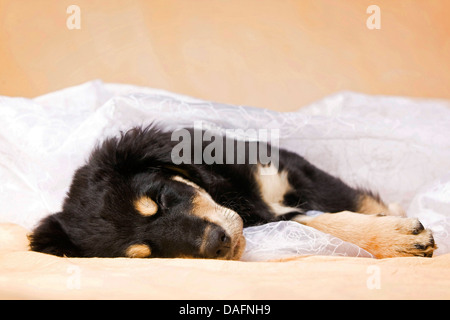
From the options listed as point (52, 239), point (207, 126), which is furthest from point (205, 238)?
point (207, 126)

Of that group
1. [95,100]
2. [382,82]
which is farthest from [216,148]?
[382,82]

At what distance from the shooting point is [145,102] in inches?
89.3

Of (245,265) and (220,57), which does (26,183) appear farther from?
(220,57)

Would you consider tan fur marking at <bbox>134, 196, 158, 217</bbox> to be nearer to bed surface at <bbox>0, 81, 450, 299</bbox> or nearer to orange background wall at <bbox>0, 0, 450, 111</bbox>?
bed surface at <bbox>0, 81, 450, 299</bbox>

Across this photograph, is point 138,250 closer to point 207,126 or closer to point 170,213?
point 170,213

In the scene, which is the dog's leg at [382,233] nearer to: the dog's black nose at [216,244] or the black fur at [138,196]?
the black fur at [138,196]

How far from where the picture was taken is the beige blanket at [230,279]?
1.15m

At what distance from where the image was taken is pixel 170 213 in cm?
→ 173

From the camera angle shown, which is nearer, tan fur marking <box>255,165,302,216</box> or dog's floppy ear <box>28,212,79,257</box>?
dog's floppy ear <box>28,212,79,257</box>

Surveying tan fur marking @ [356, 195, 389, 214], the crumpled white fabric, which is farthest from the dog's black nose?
tan fur marking @ [356, 195, 389, 214]

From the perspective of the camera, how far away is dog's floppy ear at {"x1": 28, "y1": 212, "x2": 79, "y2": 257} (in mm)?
1766

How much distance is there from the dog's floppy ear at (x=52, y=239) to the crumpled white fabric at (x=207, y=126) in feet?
0.69

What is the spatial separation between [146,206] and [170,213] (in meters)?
0.10

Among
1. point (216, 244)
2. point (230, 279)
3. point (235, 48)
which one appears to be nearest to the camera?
point (230, 279)
